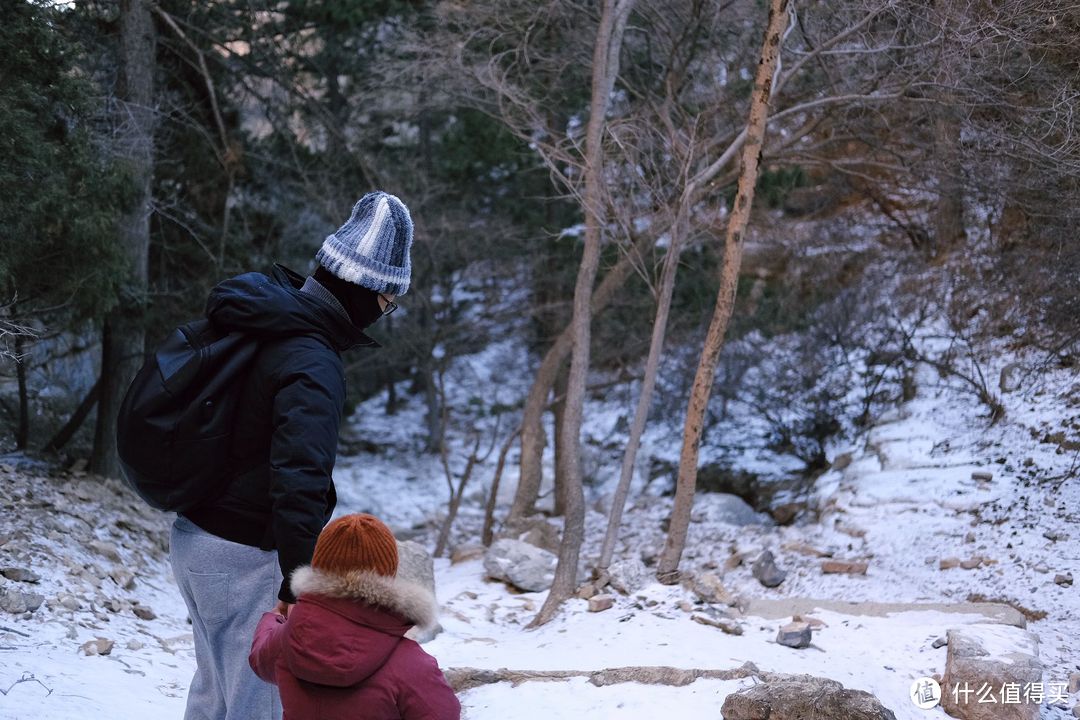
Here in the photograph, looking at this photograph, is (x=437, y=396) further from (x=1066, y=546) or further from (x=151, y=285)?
(x=1066, y=546)

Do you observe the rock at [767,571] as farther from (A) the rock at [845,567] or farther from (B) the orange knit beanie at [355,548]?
(B) the orange knit beanie at [355,548]

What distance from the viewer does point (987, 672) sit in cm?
442

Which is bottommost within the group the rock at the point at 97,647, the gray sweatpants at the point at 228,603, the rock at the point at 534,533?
the rock at the point at 534,533

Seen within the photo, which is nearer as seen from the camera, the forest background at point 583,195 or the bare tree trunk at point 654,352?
the forest background at point 583,195

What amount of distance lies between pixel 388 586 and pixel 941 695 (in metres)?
3.48

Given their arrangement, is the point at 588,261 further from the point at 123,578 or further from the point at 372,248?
the point at 372,248

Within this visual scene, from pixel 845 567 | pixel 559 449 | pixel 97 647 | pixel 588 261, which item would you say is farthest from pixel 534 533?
pixel 97 647

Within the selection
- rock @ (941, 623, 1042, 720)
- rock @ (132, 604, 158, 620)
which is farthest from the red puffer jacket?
rock @ (132, 604, 158, 620)

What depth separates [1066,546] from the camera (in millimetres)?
6266

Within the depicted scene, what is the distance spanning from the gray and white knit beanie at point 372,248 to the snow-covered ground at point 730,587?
2365mm

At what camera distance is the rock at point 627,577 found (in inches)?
270

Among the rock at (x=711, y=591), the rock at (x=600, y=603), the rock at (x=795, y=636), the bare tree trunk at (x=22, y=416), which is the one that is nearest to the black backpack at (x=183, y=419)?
the rock at (x=795, y=636)
